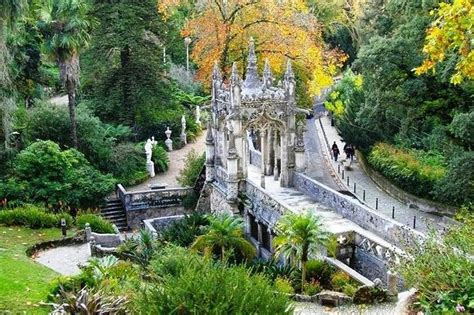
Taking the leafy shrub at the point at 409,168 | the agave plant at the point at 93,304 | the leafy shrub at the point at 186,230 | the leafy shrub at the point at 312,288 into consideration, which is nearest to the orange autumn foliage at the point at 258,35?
the leafy shrub at the point at 409,168

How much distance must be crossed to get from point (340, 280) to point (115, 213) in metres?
16.9

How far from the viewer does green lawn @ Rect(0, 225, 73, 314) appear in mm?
14625

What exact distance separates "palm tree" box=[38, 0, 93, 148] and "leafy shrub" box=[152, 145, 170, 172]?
6578 mm

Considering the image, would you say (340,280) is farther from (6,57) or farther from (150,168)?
(150,168)

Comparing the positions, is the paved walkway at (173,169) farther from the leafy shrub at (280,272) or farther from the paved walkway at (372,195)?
the leafy shrub at (280,272)

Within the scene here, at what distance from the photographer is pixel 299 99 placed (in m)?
34.0

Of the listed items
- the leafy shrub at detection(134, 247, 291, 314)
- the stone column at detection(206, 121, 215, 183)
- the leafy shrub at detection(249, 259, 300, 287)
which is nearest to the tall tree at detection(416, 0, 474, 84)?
the leafy shrub at detection(134, 247, 291, 314)

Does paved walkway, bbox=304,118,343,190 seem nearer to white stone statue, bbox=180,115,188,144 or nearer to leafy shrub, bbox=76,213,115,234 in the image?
white stone statue, bbox=180,115,188,144

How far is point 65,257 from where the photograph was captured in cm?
2280

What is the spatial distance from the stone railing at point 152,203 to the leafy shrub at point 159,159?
5781 millimetres

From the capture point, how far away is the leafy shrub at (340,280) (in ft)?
54.5

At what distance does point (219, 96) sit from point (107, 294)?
14.4m

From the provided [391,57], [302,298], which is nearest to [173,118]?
[391,57]

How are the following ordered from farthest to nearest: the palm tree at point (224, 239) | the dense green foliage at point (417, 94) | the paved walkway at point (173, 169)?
the paved walkway at point (173, 169) → the dense green foliage at point (417, 94) → the palm tree at point (224, 239)
